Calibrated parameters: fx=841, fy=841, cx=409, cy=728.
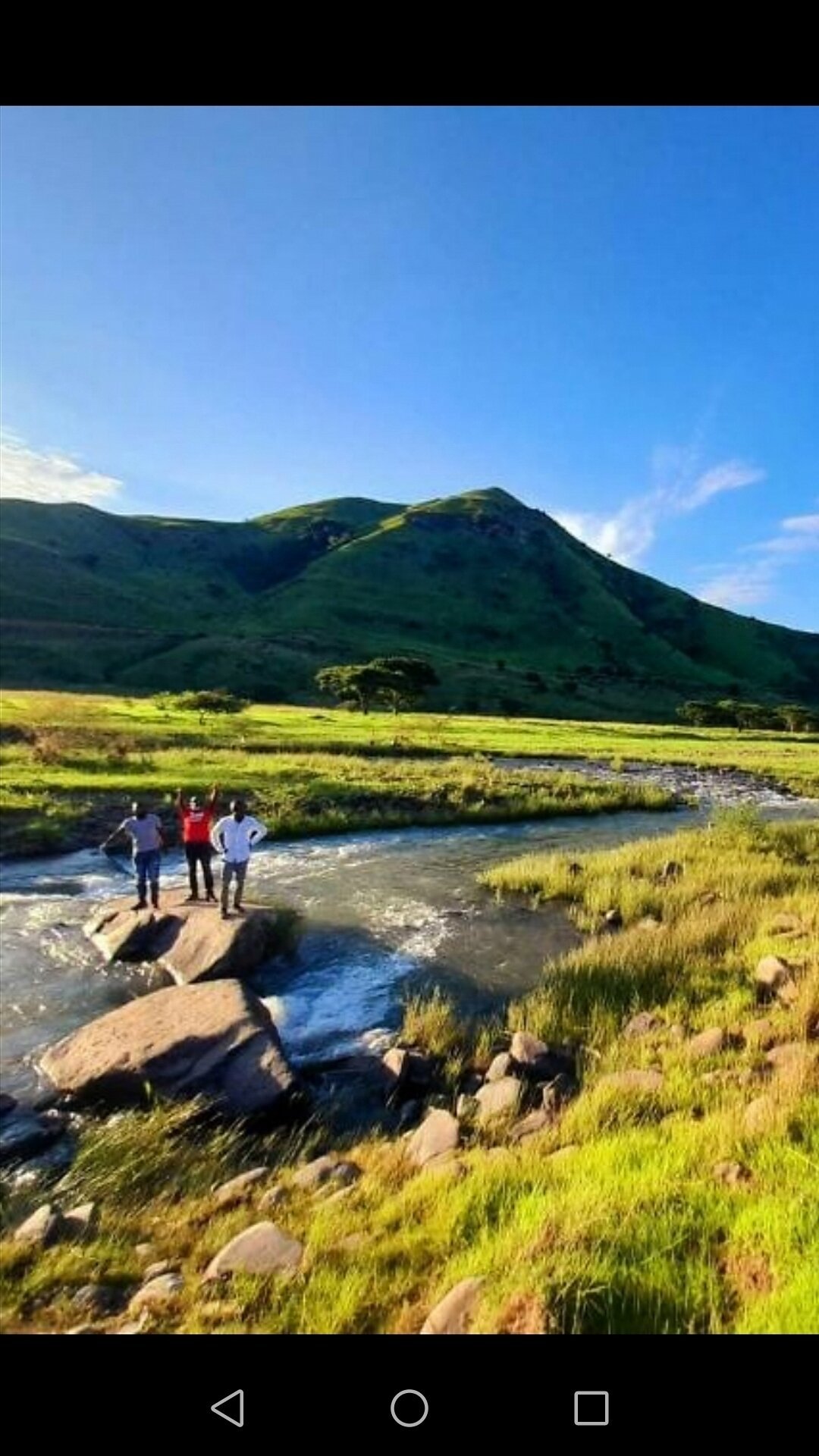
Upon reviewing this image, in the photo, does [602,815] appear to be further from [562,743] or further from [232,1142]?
[232,1142]

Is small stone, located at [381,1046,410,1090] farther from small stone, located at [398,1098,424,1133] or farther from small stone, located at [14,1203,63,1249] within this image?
small stone, located at [14,1203,63,1249]

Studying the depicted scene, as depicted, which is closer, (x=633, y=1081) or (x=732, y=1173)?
(x=732, y=1173)

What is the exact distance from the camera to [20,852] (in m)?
27.9

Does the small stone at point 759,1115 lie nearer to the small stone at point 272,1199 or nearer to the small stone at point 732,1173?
the small stone at point 732,1173

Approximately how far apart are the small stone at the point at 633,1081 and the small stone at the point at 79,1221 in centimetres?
599

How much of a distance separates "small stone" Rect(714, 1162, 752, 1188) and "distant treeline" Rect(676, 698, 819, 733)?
114 metres

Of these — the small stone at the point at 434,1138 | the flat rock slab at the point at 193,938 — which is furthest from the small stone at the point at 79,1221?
the flat rock slab at the point at 193,938

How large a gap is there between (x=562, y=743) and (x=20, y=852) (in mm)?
46764

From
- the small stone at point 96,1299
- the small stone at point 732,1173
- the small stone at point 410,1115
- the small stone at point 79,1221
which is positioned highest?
the small stone at point 732,1173

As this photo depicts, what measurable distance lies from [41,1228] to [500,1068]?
628 cm
